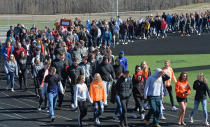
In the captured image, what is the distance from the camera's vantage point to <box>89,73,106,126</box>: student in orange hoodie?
49.8ft

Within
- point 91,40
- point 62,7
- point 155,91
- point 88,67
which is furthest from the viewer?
point 62,7

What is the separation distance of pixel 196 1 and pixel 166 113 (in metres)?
55.2

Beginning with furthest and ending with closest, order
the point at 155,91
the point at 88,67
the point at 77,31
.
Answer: the point at 77,31 → the point at 88,67 → the point at 155,91

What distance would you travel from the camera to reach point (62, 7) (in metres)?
66.6

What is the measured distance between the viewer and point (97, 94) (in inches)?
600

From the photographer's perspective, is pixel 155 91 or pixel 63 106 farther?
pixel 63 106

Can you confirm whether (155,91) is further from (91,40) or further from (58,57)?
(91,40)

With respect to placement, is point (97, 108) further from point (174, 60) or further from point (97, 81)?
point (174, 60)

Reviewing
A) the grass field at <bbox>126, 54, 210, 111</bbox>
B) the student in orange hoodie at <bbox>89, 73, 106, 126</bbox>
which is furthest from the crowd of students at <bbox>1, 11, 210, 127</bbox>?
the grass field at <bbox>126, 54, 210, 111</bbox>

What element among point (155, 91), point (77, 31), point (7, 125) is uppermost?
point (77, 31)

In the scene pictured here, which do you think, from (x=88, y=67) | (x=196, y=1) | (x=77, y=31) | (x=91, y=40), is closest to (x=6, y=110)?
(x=88, y=67)

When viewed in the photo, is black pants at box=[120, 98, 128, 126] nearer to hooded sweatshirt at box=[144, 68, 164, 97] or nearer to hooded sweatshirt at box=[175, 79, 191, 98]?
hooded sweatshirt at box=[144, 68, 164, 97]

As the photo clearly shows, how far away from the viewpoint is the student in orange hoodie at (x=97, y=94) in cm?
1519

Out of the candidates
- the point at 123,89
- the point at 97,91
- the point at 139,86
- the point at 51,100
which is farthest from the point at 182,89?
the point at 51,100
